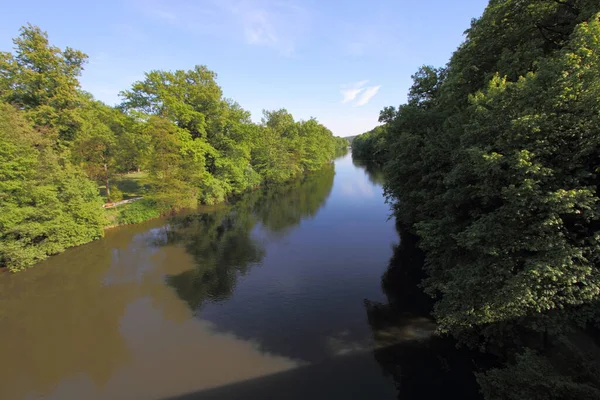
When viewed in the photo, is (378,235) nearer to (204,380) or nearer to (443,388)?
(443,388)

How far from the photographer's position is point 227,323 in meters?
11.0

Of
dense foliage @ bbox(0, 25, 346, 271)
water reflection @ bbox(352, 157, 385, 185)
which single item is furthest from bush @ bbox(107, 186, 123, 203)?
water reflection @ bbox(352, 157, 385, 185)

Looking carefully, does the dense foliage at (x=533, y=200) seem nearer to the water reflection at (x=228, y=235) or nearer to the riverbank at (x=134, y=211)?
the water reflection at (x=228, y=235)

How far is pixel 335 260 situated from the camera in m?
16.2

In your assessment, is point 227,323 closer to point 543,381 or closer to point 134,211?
point 543,381

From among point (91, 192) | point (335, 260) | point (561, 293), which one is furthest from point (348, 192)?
point (561, 293)

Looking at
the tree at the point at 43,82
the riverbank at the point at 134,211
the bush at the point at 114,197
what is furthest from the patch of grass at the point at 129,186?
the tree at the point at 43,82

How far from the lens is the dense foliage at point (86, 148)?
16.1 metres

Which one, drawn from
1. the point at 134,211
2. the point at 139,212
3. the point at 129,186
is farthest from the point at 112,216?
the point at 129,186

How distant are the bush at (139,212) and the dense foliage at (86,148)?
0.09m

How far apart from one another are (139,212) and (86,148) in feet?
24.8

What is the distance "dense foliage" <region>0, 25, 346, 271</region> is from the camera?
16.1 metres

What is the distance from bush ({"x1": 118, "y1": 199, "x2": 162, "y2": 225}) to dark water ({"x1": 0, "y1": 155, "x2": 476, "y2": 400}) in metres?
4.57

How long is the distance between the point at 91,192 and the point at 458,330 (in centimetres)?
2391
